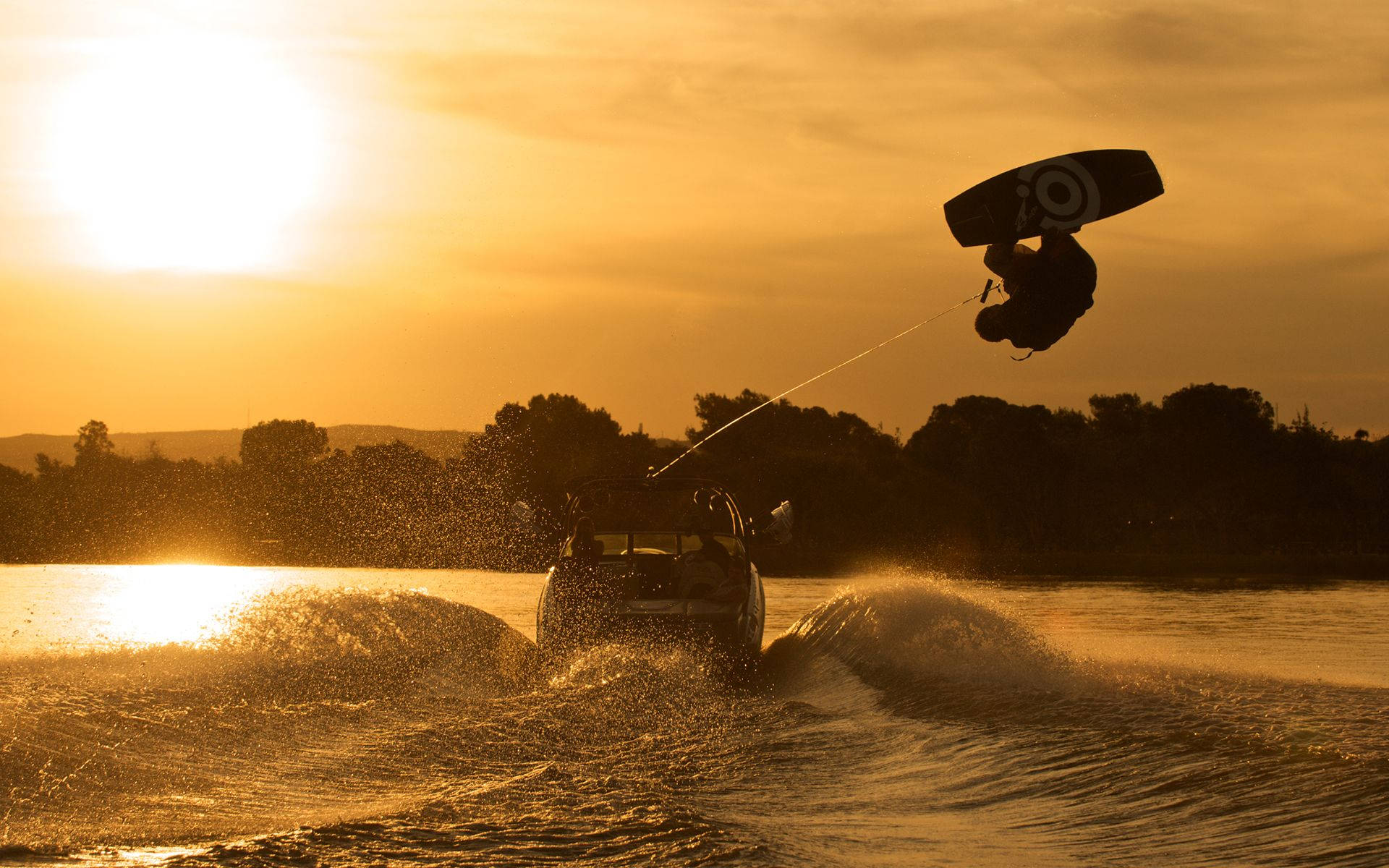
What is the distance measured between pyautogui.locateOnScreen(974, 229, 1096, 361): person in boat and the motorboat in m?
4.28

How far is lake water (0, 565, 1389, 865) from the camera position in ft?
20.4

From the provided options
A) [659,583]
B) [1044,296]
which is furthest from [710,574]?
[1044,296]

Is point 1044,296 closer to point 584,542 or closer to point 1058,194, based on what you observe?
point 1058,194

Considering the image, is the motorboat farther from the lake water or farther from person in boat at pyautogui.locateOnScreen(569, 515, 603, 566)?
the lake water

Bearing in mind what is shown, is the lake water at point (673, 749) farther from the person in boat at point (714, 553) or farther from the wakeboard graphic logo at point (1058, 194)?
the wakeboard graphic logo at point (1058, 194)

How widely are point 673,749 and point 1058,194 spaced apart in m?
4.31

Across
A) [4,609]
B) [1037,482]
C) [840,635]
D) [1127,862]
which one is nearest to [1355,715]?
[1127,862]

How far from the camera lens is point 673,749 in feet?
27.4

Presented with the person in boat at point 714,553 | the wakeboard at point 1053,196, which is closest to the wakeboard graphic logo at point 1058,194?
the wakeboard at point 1053,196

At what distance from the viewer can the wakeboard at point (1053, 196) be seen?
8.66m

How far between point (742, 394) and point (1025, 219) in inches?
3239

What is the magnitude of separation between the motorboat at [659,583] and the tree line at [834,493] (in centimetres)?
4570

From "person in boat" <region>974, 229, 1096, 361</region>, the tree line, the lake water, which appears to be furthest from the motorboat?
the tree line

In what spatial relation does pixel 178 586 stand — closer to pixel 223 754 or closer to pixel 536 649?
pixel 536 649
